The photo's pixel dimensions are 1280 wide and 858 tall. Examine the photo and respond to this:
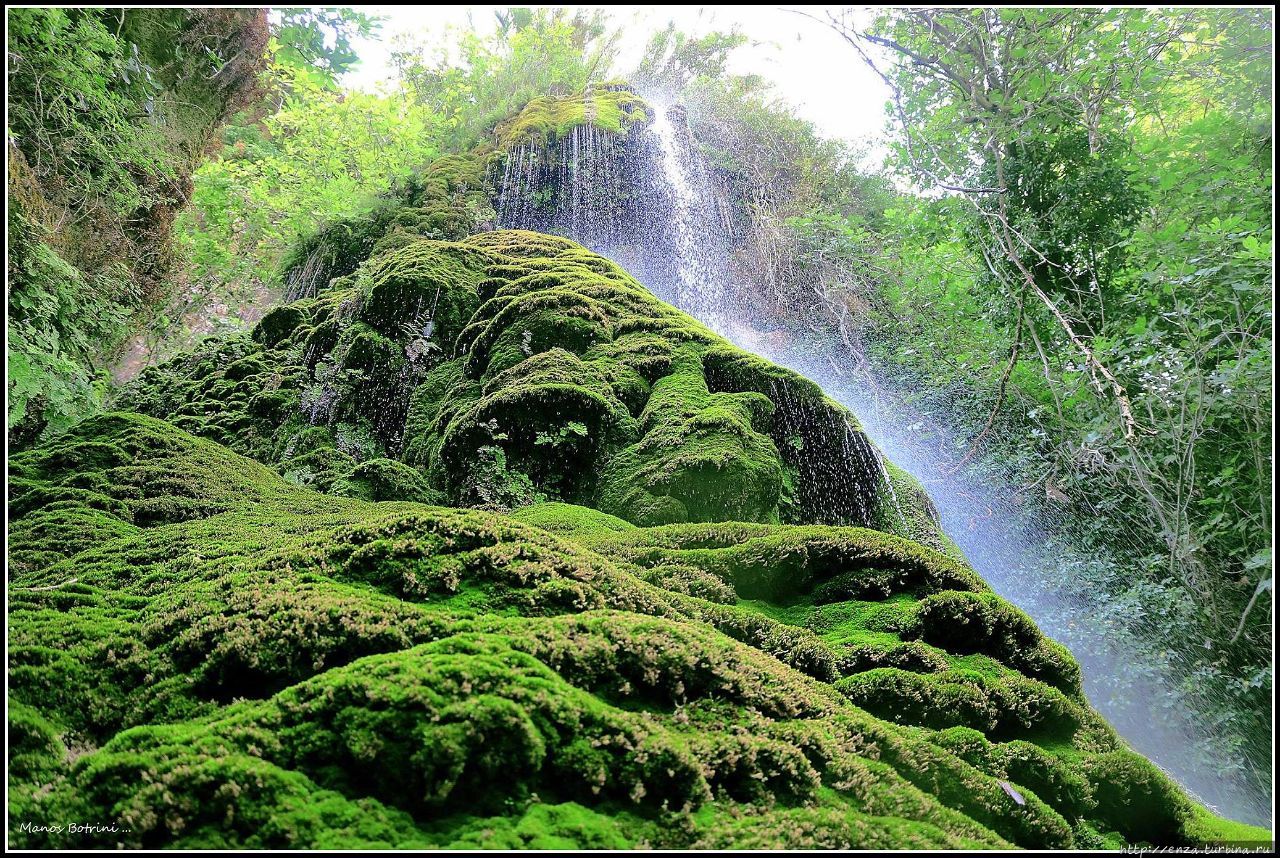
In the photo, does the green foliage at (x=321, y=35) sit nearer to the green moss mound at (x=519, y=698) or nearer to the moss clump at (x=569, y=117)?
the green moss mound at (x=519, y=698)

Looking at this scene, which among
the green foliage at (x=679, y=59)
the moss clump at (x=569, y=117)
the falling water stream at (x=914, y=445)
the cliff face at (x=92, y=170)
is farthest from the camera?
the green foliage at (x=679, y=59)

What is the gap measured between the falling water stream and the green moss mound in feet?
20.4

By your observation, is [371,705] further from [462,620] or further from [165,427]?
[165,427]

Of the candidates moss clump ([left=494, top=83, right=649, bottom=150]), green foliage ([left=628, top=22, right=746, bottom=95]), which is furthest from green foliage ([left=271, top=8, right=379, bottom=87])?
green foliage ([left=628, top=22, right=746, bottom=95])

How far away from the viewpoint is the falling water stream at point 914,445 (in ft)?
26.1

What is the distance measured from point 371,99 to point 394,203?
12.5 feet

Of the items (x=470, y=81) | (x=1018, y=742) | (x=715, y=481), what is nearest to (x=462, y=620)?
(x=1018, y=742)

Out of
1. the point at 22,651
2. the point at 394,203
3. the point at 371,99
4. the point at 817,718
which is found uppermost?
the point at 371,99

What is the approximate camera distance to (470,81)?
17641 mm

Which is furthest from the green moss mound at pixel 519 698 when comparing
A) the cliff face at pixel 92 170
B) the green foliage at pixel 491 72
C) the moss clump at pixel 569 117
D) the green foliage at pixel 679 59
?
the green foliage at pixel 679 59

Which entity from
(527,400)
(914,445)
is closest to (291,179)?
(527,400)

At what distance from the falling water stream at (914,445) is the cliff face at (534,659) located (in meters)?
5.55

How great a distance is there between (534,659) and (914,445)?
44.8ft

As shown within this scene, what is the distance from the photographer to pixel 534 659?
2.20 m
